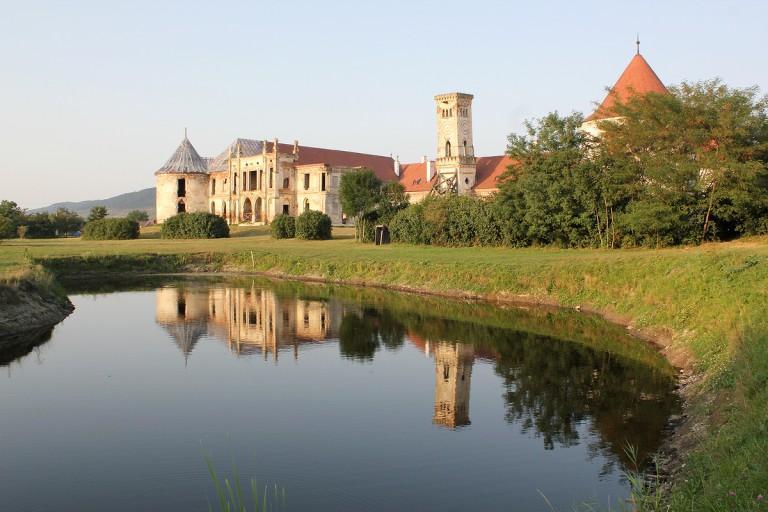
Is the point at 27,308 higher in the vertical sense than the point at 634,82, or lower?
lower

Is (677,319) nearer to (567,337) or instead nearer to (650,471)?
(567,337)

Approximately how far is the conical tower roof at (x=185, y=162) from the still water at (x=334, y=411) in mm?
59785

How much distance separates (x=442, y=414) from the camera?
15.3 metres

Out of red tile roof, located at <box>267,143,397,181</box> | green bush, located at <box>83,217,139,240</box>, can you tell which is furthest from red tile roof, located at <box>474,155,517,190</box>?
green bush, located at <box>83,217,139,240</box>

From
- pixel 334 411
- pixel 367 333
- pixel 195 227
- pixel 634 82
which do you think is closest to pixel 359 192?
pixel 195 227

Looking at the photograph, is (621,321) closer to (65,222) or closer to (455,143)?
(455,143)

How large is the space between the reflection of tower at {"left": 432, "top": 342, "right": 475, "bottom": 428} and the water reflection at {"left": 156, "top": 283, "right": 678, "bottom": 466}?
2 centimetres

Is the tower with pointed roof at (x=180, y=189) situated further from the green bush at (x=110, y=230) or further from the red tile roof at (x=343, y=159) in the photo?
the green bush at (x=110, y=230)

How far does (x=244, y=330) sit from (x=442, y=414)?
1186cm

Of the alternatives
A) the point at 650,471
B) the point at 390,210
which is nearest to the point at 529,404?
the point at 650,471

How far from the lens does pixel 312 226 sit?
59156 millimetres

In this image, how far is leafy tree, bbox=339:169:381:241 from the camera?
6353 cm

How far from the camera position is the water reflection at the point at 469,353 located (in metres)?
14.4

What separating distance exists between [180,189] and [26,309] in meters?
61.1
